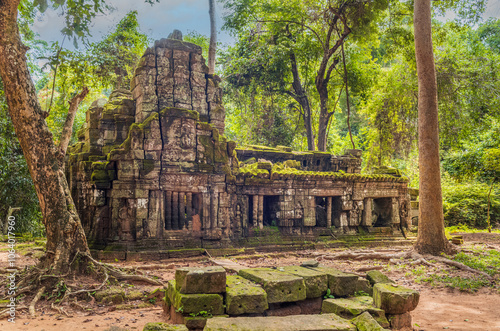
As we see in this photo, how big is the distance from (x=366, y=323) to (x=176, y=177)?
775cm

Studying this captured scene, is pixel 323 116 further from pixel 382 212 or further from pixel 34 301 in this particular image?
pixel 34 301

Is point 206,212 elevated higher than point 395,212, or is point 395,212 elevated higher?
point 206,212

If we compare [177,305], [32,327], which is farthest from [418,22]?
[32,327]

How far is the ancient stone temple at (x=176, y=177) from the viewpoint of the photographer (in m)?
10.6

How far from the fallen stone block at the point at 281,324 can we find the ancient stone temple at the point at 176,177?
6.88 m

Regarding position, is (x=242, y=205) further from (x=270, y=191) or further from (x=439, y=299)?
(x=439, y=299)

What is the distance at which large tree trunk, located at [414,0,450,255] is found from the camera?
10680 millimetres

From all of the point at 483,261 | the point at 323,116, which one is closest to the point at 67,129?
the point at 483,261

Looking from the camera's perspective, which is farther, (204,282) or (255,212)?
(255,212)

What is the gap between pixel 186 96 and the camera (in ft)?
39.5

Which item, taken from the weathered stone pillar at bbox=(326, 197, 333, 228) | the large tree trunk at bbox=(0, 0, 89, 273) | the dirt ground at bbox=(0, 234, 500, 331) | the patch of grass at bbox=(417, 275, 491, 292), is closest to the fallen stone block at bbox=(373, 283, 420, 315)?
the dirt ground at bbox=(0, 234, 500, 331)

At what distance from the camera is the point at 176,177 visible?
1101cm

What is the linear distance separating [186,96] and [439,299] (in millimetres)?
8688

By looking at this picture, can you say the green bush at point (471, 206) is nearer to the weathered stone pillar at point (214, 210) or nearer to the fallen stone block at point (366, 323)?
the weathered stone pillar at point (214, 210)
